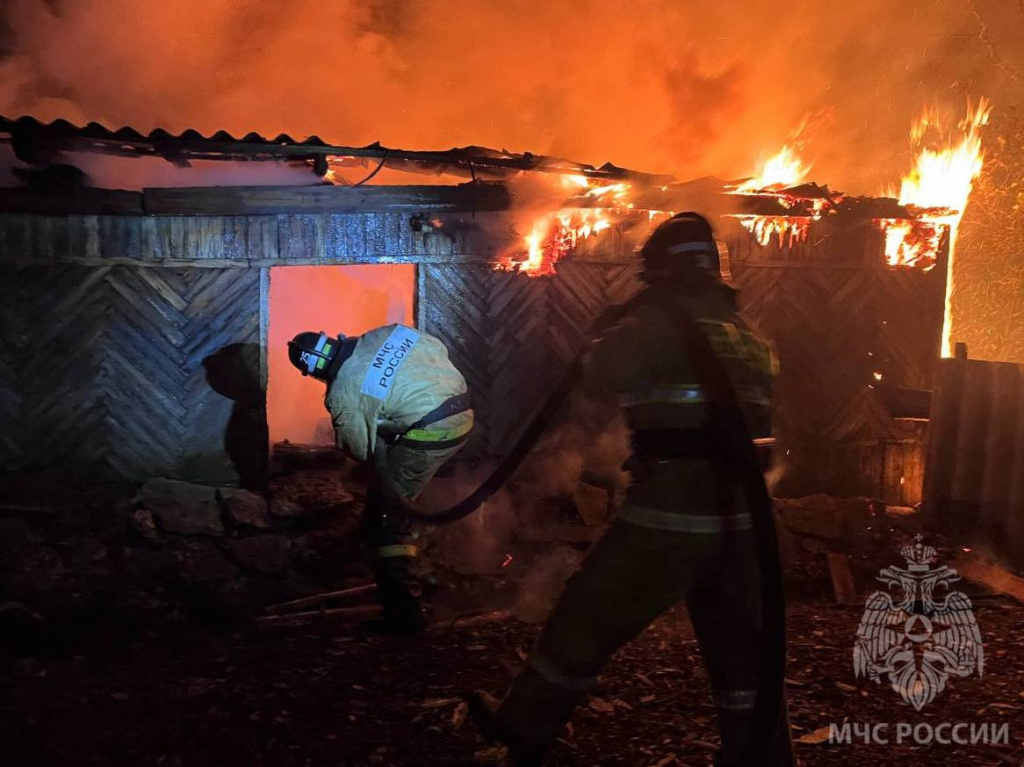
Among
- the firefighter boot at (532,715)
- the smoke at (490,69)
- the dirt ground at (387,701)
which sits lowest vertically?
the dirt ground at (387,701)

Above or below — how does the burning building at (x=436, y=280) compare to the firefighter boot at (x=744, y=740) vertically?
above

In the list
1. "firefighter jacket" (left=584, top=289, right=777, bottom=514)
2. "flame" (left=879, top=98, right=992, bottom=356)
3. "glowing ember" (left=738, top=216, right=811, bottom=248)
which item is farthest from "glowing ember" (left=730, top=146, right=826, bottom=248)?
"firefighter jacket" (left=584, top=289, right=777, bottom=514)

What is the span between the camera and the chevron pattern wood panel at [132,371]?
7.30 m

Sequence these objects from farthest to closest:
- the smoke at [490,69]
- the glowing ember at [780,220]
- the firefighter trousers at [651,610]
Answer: the smoke at [490,69]
the glowing ember at [780,220]
the firefighter trousers at [651,610]

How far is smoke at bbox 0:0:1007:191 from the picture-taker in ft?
40.9

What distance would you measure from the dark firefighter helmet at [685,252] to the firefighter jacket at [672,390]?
103 millimetres

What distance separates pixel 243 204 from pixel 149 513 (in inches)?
128

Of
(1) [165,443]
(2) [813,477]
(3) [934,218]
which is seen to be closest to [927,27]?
(3) [934,218]

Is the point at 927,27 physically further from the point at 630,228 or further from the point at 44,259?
the point at 44,259

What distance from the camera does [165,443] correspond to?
766cm

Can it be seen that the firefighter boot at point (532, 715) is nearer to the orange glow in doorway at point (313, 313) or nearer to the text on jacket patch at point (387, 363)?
the text on jacket patch at point (387, 363)

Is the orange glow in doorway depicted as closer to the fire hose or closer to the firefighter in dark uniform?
the firefighter in dark uniform

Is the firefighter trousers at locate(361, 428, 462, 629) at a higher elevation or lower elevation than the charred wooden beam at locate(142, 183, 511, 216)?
lower

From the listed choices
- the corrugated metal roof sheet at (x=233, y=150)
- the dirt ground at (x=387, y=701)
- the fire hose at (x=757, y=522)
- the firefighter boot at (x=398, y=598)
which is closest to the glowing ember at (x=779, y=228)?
the corrugated metal roof sheet at (x=233, y=150)
